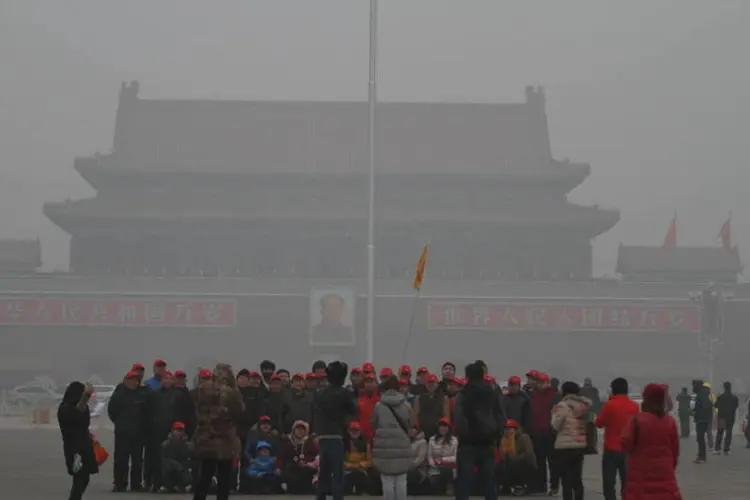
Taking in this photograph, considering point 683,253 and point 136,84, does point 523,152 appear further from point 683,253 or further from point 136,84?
point 136,84

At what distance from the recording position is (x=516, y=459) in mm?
12898

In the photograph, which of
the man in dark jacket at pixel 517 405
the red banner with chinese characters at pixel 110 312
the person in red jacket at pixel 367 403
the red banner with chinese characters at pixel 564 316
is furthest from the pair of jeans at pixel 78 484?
the red banner with chinese characters at pixel 564 316

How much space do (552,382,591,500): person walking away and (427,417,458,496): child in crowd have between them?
184 centimetres

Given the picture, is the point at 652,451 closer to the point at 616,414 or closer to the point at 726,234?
the point at 616,414

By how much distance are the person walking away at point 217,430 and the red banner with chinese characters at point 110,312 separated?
101ft

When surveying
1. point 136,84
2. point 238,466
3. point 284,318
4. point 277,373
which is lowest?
point 238,466

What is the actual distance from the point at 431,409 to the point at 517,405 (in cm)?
75

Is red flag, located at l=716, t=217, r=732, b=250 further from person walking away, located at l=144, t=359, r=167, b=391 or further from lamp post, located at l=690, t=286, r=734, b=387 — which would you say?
person walking away, located at l=144, t=359, r=167, b=391

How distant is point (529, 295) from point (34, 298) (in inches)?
536

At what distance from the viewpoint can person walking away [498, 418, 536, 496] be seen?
12859 millimetres

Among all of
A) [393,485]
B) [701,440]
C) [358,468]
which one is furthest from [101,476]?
[701,440]

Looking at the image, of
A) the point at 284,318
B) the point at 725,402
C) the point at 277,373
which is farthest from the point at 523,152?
the point at 277,373

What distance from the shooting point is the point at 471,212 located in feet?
148

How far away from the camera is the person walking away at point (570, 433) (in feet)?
35.1
